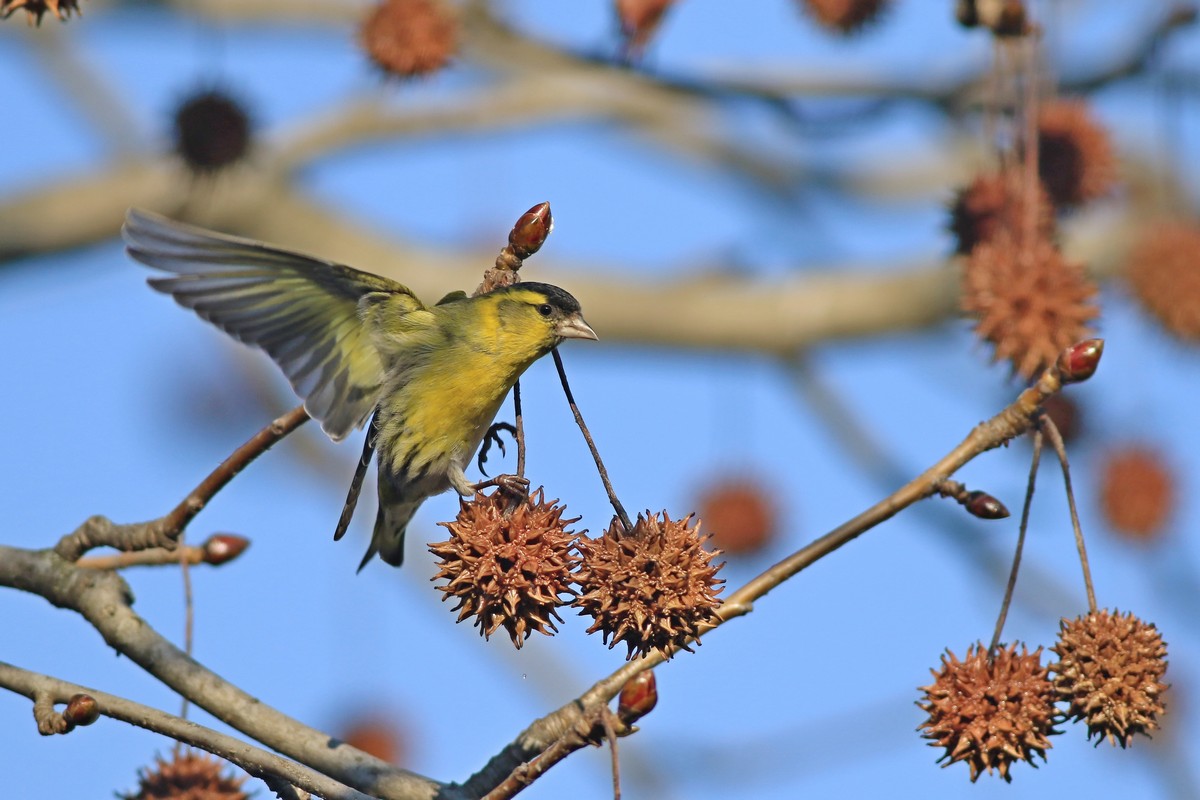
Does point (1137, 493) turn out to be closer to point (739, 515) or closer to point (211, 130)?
point (739, 515)

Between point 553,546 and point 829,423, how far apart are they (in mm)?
4296

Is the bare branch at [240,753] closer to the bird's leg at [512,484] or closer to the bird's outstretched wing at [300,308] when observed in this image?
the bird's leg at [512,484]

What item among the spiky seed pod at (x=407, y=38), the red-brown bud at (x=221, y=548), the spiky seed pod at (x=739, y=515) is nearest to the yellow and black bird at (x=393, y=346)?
the red-brown bud at (x=221, y=548)

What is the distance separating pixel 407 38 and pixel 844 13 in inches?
46.4

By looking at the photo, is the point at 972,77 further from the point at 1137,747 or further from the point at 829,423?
the point at 1137,747

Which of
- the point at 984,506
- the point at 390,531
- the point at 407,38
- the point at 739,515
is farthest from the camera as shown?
the point at 739,515

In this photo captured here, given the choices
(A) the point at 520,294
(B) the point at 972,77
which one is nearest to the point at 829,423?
(B) the point at 972,77

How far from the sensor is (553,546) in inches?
93.0

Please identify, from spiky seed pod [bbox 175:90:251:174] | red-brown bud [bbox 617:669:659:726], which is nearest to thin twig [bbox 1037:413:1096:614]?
red-brown bud [bbox 617:669:659:726]

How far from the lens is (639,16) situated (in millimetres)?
3781

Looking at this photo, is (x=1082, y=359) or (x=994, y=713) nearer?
(x=1082, y=359)

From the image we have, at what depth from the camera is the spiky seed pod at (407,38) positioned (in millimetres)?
3832

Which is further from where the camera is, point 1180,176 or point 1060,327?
point 1180,176

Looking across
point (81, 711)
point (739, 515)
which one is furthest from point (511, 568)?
point (739, 515)
